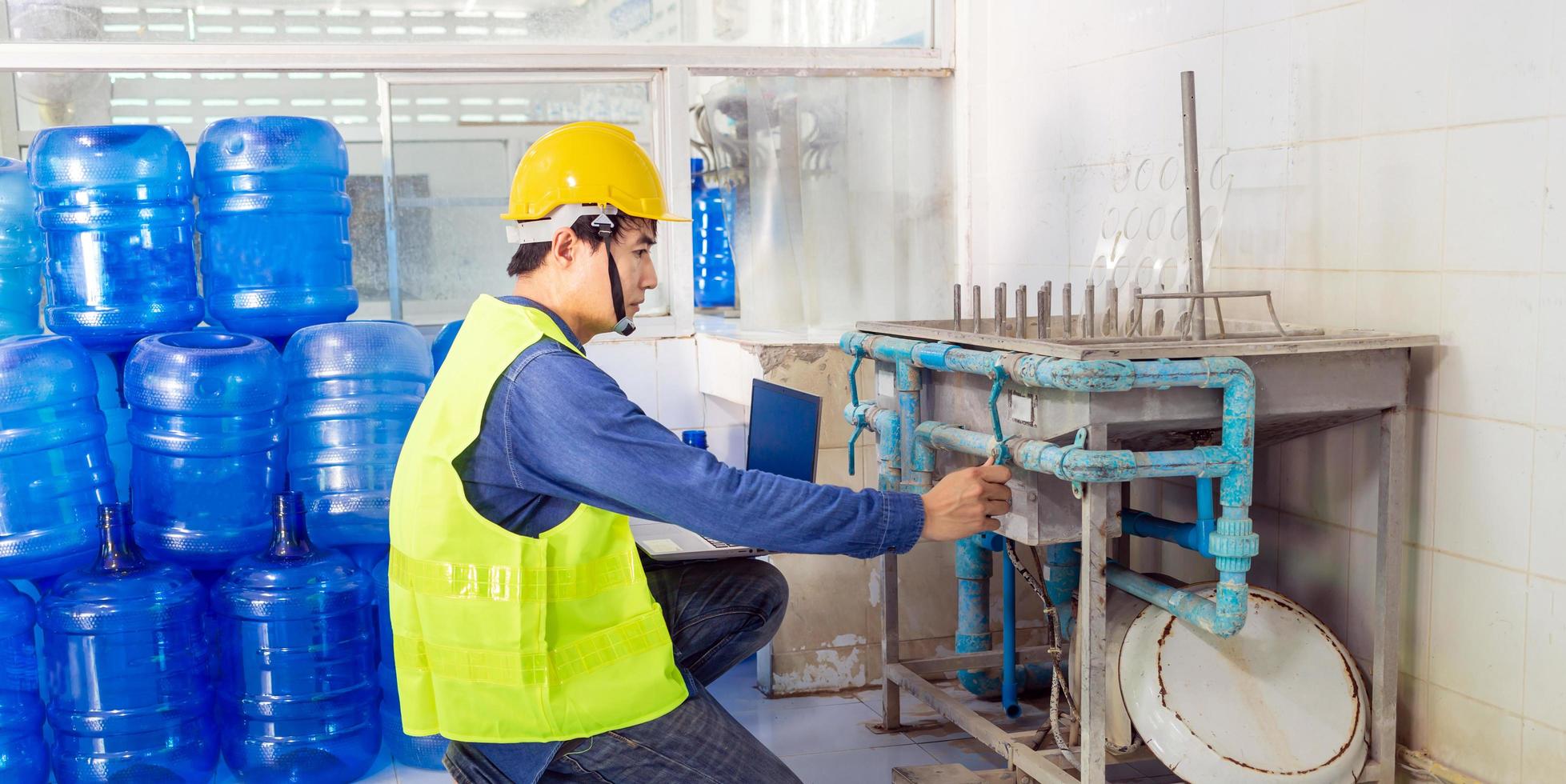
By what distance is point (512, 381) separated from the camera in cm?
208

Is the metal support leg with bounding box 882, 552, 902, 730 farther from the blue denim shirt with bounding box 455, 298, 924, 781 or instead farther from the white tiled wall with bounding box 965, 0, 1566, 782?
the blue denim shirt with bounding box 455, 298, 924, 781

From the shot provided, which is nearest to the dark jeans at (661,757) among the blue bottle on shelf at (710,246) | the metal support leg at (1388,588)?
the metal support leg at (1388,588)

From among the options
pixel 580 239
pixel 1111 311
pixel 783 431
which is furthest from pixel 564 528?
pixel 1111 311

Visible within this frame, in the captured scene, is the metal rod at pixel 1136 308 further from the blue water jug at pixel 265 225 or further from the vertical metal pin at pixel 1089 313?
the blue water jug at pixel 265 225

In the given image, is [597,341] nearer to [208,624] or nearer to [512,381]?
[208,624]

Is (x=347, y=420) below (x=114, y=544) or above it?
above

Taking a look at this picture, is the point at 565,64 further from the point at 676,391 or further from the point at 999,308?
the point at 999,308

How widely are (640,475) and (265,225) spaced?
6.60ft

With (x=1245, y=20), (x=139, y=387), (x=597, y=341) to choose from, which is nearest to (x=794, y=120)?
(x=597, y=341)

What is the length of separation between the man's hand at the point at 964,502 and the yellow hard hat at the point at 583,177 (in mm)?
657

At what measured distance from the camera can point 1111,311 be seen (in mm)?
3041

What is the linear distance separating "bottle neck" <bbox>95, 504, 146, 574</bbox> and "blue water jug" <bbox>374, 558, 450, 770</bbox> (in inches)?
22.7

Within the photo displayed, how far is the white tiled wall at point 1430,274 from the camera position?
8.00 ft

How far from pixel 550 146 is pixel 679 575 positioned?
888 millimetres
